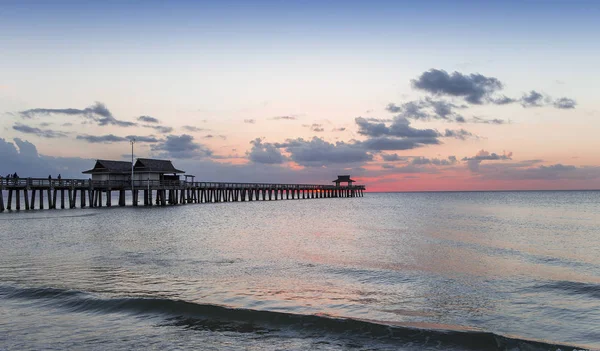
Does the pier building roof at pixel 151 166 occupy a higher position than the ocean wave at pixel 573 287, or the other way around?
the pier building roof at pixel 151 166

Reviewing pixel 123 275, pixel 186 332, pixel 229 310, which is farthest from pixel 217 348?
pixel 123 275

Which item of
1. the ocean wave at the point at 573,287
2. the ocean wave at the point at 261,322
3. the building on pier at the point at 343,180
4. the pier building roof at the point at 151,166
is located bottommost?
the ocean wave at the point at 573,287

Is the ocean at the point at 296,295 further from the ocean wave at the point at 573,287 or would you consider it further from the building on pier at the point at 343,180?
the building on pier at the point at 343,180

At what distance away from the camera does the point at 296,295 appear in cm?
1145

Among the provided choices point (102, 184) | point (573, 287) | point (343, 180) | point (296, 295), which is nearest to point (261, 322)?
point (296, 295)

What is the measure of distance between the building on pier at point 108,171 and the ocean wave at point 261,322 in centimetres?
Result: 4738

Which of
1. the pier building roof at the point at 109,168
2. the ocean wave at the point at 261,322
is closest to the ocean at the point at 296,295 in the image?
the ocean wave at the point at 261,322

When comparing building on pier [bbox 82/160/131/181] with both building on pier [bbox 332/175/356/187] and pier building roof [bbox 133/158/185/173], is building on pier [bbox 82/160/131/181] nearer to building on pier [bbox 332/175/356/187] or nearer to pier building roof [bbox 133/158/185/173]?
pier building roof [bbox 133/158/185/173]

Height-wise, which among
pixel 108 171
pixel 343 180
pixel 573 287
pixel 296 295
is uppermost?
pixel 108 171

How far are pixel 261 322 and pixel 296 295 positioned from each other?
239 cm

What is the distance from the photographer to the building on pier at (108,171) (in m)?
55.9

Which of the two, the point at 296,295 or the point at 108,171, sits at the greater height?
the point at 108,171

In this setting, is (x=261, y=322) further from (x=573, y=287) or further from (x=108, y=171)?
(x=108, y=171)

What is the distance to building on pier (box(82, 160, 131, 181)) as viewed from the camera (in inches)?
2200
